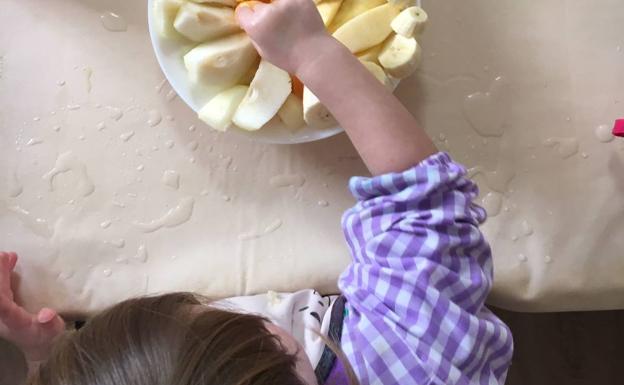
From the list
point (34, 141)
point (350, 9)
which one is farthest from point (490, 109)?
point (34, 141)

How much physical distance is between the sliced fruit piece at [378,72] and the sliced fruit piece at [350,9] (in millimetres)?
53

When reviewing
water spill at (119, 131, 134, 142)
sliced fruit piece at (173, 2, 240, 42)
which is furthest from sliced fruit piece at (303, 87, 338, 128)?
water spill at (119, 131, 134, 142)

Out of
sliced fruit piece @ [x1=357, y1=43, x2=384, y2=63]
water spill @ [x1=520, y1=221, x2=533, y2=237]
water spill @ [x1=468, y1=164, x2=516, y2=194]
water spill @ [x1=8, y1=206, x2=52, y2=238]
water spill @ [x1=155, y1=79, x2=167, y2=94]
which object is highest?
sliced fruit piece @ [x1=357, y1=43, x2=384, y2=63]

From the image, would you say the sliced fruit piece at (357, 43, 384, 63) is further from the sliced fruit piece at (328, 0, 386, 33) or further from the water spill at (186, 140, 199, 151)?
the water spill at (186, 140, 199, 151)

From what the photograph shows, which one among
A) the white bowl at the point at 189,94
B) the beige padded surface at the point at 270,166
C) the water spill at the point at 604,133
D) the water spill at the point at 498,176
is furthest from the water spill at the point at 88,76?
the water spill at the point at 604,133

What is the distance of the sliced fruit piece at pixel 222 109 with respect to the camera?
2.10ft

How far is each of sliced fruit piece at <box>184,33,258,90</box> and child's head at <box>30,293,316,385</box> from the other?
0.25 metres

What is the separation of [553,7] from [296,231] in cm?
38

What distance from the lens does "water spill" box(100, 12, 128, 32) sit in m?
0.74

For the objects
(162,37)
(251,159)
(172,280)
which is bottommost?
(172,280)

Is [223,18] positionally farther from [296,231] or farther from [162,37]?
[296,231]

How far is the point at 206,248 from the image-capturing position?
0.70 meters

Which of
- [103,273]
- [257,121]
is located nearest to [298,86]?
[257,121]

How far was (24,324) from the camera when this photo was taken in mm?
678
